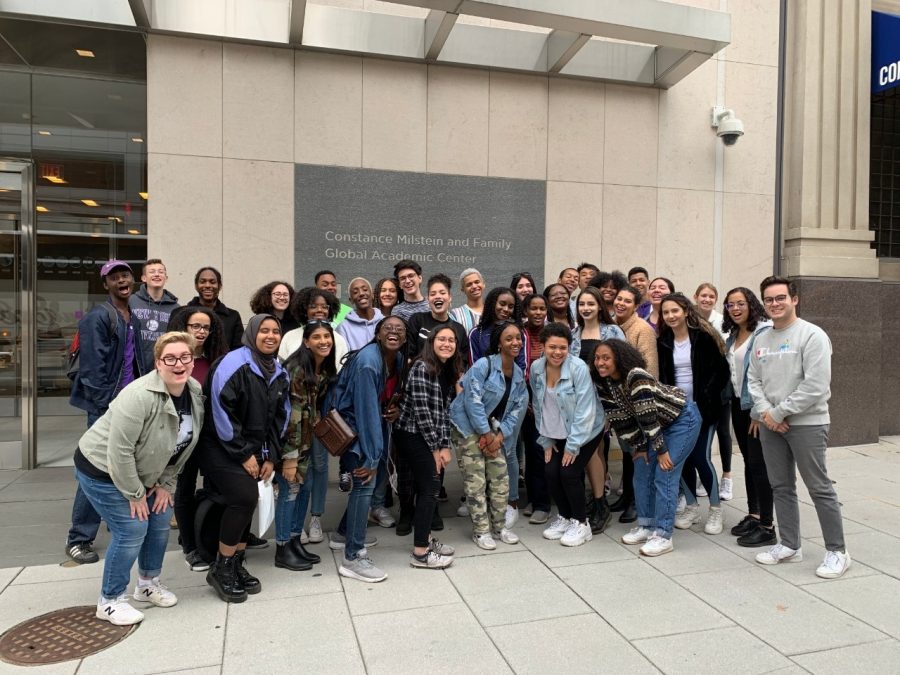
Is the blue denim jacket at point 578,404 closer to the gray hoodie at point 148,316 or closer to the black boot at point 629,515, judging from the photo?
the black boot at point 629,515

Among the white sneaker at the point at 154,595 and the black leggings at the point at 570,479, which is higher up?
the black leggings at the point at 570,479

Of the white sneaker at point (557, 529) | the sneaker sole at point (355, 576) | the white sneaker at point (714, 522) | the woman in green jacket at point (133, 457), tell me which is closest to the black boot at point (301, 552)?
the sneaker sole at point (355, 576)

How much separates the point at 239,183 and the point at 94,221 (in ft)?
→ 6.86

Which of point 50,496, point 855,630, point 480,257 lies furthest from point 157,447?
point 480,257

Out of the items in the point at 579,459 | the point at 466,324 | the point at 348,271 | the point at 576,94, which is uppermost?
the point at 576,94

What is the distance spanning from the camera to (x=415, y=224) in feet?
24.1

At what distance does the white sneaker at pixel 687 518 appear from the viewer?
5102 millimetres

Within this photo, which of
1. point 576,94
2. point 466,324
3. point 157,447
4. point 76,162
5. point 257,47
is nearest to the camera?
point 157,447

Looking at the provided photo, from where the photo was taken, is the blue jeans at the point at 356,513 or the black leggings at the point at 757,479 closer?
the blue jeans at the point at 356,513

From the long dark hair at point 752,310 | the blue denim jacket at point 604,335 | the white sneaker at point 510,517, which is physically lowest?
the white sneaker at point 510,517

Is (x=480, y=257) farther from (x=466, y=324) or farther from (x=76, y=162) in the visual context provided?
(x=76, y=162)

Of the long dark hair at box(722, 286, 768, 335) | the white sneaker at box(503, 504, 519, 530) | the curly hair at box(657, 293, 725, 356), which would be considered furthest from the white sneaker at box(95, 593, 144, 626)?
the long dark hair at box(722, 286, 768, 335)

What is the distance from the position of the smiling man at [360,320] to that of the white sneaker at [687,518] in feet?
9.75

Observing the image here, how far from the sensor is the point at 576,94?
25.6ft
